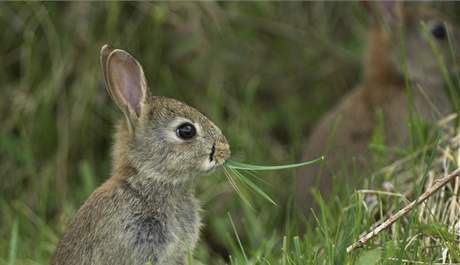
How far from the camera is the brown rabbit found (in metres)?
5.39

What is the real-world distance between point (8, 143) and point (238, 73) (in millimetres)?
1627

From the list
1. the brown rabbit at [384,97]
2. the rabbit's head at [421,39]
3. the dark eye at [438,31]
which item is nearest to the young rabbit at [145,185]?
the brown rabbit at [384,97]

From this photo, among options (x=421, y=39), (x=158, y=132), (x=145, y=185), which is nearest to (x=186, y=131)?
(x=158, y=132)

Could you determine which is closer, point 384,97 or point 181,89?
point 384,97

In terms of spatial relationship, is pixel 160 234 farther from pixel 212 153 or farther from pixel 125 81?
pixel 125 81

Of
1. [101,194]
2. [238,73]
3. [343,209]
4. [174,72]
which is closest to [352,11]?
[238,73]

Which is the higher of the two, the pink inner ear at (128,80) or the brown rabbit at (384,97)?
the pink inner ear at (128,80)

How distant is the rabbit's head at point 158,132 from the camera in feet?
12.0

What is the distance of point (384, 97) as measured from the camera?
19.3 feet

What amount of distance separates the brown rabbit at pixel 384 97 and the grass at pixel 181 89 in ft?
0.80

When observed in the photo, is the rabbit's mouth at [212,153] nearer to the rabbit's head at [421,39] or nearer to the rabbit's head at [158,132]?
the rabbit's head at [158,132]

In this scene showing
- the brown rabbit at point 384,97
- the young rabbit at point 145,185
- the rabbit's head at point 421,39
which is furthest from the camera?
the rabbit's head at point 421,39

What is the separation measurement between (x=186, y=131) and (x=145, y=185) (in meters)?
0.26

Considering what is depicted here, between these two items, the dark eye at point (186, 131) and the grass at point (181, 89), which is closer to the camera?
the dark eye at point (186, 131)
